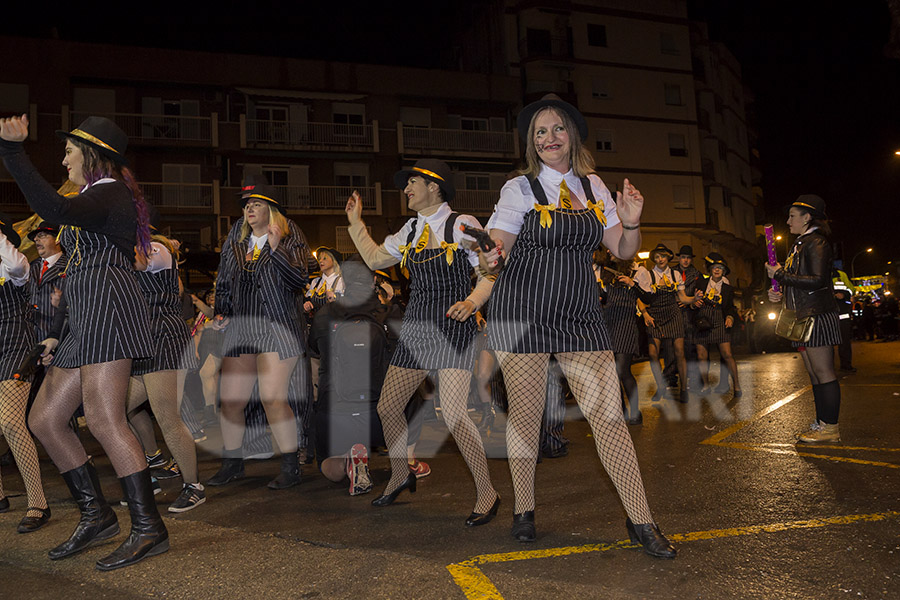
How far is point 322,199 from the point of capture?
31.9m

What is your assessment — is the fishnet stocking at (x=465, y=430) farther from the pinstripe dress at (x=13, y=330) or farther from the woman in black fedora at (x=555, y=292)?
the pinstripe dress at (x=13, y=330)

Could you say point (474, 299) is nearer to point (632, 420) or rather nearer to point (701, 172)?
point (632, 420)

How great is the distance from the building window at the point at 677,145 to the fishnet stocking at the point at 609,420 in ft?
134

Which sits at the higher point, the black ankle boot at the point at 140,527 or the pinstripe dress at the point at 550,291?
the pinstripe dress at the point at 550,291

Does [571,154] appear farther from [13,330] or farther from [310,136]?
[310,136]

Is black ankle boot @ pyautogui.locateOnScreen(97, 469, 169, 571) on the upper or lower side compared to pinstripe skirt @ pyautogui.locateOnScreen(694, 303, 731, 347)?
lower

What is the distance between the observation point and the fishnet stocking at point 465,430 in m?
4.23

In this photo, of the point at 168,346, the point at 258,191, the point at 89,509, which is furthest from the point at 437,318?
the point at 89,509

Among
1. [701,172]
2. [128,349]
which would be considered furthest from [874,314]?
[128,349]

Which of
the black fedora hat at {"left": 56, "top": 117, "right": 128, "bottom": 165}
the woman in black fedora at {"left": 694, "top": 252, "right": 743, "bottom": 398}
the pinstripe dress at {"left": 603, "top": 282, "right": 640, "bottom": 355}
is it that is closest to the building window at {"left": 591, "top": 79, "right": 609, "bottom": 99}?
the woman in black fedora at {"left": 694, "top": 252, "right": 743, "bottom": 398}

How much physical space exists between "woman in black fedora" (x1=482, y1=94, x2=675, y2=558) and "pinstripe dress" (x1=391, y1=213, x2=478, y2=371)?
2.61ft

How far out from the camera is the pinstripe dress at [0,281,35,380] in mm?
4855

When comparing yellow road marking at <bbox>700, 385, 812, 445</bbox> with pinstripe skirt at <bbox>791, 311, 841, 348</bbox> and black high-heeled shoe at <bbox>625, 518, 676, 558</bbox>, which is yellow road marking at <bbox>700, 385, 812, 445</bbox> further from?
black high-heeled shoe at <bbox>625, 518, 676, 558</bbox>

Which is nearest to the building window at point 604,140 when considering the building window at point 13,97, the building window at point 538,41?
the building window at point 538,41
